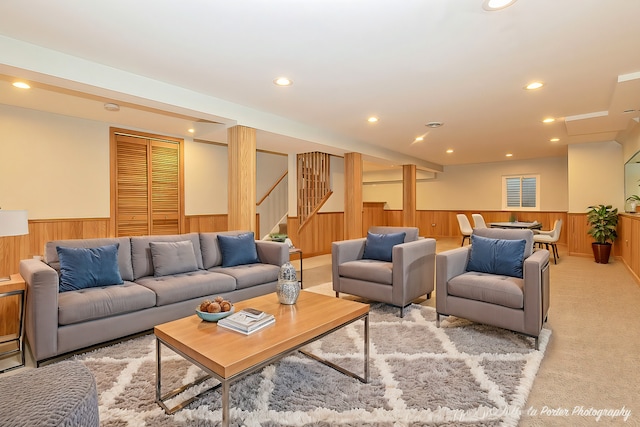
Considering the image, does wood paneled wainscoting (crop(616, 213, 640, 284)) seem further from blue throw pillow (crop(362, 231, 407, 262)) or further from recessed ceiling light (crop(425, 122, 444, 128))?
blue throw pillow (crop(362, 231, 407, 262))

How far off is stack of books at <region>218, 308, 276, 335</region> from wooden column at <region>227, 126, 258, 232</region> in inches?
96.7

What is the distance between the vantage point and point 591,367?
7.63ft

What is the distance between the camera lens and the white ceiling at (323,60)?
224 cm

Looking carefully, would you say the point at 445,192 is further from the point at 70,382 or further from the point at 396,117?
the point at 70,382

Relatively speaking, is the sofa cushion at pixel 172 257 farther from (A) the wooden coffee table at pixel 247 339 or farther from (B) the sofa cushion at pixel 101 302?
(A) the wooden coffee table at pixel 247 339

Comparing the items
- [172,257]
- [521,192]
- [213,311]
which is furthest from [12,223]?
[521,192]

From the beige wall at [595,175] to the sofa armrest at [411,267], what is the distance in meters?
5.18

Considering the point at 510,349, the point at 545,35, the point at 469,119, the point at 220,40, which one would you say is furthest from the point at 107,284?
the point at 469,119

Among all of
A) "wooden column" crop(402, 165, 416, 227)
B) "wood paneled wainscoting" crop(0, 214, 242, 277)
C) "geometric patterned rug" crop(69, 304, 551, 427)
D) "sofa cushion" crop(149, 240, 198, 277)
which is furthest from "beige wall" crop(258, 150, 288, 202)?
"geometric patterned rug" crop(69, 304, 551, 427)

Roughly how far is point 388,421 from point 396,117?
4014mm

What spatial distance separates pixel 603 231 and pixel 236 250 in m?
6.66

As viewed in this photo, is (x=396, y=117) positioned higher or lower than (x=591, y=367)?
higher

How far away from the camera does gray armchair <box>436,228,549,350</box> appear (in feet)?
8.40

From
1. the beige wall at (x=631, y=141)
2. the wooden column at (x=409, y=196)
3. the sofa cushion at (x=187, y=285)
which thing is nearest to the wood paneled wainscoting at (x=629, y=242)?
the beige wall at (x=631, y=141)
